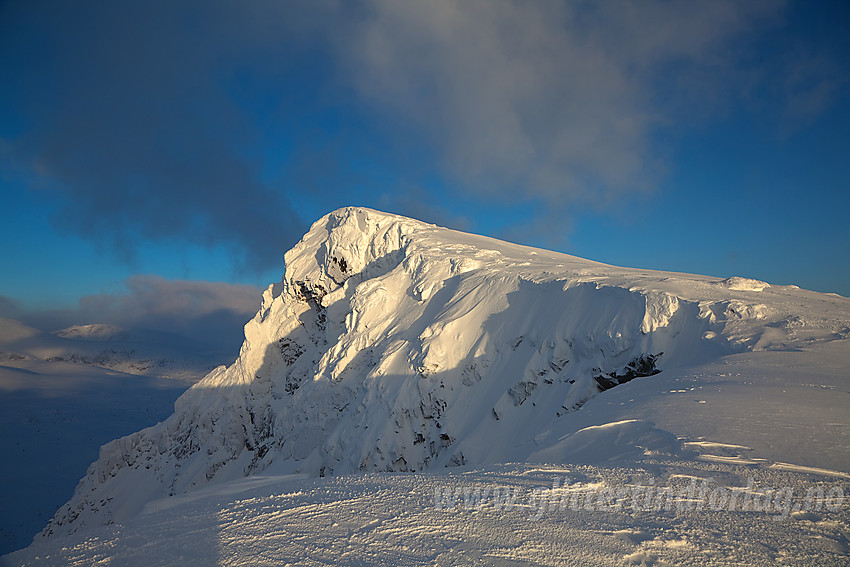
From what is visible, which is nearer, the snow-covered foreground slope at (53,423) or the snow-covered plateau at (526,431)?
the snow-covered plateau at (526,431)

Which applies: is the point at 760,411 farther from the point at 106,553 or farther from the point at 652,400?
the point at 106,553

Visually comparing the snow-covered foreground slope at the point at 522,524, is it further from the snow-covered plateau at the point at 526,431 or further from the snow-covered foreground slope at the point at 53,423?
the snow-covered foreground slope at the point at 53,423

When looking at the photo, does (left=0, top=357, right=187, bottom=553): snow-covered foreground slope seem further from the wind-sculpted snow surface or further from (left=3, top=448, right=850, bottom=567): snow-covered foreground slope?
(left=3, top=448, right=850, bottom=567): snow-covered foreground slope

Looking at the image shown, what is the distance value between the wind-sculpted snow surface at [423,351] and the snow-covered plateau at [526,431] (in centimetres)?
12

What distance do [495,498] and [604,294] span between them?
42.1ft

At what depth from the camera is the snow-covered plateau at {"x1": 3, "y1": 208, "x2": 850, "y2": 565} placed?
13.0 feet

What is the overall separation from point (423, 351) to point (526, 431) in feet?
21.5

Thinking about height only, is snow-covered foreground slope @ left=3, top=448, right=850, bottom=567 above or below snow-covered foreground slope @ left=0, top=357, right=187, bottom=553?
above

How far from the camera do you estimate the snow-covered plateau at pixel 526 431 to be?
156 inches

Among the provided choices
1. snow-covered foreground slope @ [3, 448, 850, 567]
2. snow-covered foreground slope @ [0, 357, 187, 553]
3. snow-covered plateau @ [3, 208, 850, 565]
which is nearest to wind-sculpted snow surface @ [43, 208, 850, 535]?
snow-covered plateau @ [3, 208, 850, 565]

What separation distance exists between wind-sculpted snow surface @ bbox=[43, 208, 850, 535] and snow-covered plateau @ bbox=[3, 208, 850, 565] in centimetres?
12

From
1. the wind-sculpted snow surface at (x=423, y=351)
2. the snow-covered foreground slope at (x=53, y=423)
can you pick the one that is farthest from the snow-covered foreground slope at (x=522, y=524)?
the snow-covered foreground slope at (x=53, y=423)

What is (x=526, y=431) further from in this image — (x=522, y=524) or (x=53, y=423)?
(x=53, y=423)

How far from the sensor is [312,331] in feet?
116
